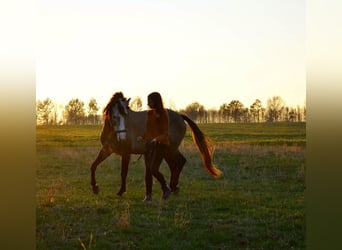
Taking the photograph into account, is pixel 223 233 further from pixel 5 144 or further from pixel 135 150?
pixel 5 144

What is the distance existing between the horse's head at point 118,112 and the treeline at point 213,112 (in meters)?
0.09

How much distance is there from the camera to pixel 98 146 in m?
4.57

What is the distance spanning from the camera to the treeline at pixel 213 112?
4340 millimetres

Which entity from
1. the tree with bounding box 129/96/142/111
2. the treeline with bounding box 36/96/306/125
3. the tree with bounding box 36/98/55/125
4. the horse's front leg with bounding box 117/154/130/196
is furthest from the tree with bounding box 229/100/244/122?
the tree with bounding box 36/98/55/125

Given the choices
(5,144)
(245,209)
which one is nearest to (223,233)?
(245,209)

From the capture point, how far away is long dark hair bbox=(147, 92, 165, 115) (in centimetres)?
438

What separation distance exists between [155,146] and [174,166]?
0.93ft

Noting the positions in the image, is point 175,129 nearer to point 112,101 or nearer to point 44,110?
point 112,101

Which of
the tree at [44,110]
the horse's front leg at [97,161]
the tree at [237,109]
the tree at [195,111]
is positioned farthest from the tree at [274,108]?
the tree at [44,110]

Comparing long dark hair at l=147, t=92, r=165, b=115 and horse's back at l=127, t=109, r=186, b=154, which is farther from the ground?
long dark hair at l=147, t=92, r=165, b=115

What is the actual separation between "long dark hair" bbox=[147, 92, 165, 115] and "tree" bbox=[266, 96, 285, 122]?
3.43ft

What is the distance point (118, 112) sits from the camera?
436cm

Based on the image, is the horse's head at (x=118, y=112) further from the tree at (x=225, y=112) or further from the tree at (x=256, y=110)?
the tree at (x=256, y=110)

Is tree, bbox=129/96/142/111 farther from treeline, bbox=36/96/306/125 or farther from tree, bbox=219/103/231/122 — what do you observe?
tree, bbox=219/103/231/122
